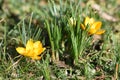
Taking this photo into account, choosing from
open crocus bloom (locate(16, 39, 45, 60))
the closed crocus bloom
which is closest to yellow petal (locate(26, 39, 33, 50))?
open crocus bloom (locate(16, 39, 45, 60))

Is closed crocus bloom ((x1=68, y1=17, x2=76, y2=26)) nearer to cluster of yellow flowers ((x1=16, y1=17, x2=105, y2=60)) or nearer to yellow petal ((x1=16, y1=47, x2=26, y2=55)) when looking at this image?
cluster of yellow flowers ((x1=16, y1=17, x2=105, y2=60))

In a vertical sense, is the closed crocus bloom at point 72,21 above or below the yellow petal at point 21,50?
above

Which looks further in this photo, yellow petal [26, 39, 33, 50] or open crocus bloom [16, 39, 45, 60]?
yellow petal [26, 39, 33, 50]

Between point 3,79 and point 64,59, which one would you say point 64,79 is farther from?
point 3,79

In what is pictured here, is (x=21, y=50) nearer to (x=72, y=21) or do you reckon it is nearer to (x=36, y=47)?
(x=36, y=47)

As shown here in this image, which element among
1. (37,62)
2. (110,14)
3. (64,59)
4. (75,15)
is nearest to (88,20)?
(75,15)

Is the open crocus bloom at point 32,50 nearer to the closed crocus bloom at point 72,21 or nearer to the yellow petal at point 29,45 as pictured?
the yellow petal at point 29,45

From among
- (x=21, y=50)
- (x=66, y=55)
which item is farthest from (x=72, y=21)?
(x=21, y=50)

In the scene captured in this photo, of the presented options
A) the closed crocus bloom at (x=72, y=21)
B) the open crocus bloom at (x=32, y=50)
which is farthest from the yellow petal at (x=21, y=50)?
the closed crocus bloom at (x=72, y=21)
